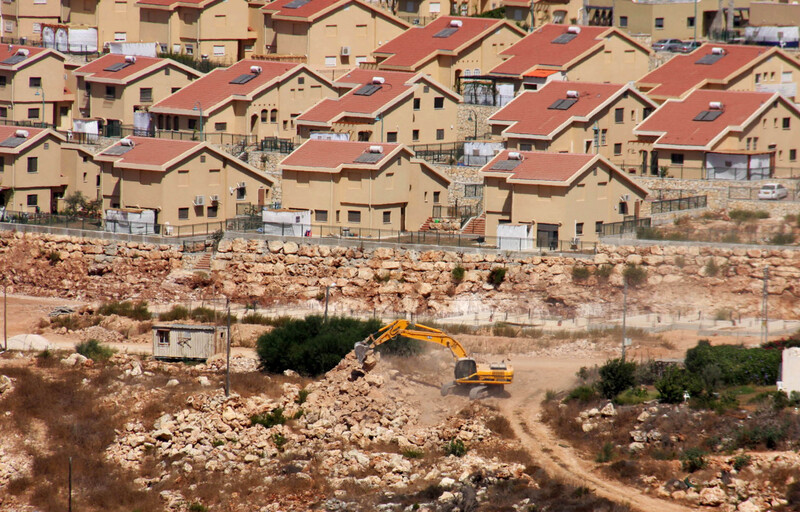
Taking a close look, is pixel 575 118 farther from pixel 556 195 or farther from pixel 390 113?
pixel 390 113

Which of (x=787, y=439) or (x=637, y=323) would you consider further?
(x=637, y=323)

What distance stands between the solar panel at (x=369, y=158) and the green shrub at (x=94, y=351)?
1630 centimetres

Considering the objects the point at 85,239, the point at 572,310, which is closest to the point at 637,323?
the point at 572,310

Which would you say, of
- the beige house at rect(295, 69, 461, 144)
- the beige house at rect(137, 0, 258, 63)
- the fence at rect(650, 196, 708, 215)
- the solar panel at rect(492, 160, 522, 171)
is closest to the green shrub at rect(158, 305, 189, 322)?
the beige house at rect(295, 69, 461, 144)

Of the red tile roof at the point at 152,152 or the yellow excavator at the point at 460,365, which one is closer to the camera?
the yellow excavator at the point at 460,365

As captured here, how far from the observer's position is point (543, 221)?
74.9 m

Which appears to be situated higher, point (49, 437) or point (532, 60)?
point (532, 60)

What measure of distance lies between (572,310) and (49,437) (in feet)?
77.7

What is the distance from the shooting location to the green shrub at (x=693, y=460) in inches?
2084

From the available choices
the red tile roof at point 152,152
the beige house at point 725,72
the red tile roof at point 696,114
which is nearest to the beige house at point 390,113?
the red tile roof at point 152,152

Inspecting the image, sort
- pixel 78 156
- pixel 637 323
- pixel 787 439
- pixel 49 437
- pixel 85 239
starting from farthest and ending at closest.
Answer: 1. pixel 78 156
2. pixel 85 239
3. pixel 637 323
4. pixel 49 437
5. pixel 787 439

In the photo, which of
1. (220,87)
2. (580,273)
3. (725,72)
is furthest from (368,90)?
(580,273)

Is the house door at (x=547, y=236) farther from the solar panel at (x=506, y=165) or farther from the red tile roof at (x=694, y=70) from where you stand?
the red tile roof at (x=694, y=70)

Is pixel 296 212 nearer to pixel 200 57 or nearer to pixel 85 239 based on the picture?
pixel 85 239
